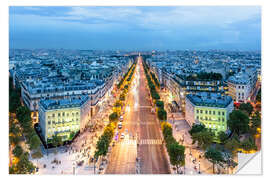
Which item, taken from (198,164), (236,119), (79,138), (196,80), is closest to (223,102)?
(236,119)

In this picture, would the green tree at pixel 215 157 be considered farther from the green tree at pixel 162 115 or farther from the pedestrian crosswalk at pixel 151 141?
the green tree at pixel 162 115

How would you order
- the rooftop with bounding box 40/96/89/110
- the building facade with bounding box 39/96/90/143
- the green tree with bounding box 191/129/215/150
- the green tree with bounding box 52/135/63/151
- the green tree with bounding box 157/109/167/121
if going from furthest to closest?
the green tree with bounding box 157/109/167/121, the rooftop with bounding box 40/96/89/110, the building facade with bounding box 39/96/90/143, the green tree with bounding box 52/135/63/151, the green tree with bounding box 191/129/215/150

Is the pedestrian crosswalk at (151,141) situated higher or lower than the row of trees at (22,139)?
lower

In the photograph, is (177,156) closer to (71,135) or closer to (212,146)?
(212,146)

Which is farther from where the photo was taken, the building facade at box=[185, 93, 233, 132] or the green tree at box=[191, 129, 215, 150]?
the building facade at box=[185, 93, 233, 132]

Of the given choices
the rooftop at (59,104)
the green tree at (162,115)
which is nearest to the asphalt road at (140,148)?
the green tree at (162,115)

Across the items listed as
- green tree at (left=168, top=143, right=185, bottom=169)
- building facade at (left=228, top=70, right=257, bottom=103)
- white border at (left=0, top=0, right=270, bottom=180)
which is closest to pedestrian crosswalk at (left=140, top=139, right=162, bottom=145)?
green tree at (left=168, top=143, right=185, bottom=169)

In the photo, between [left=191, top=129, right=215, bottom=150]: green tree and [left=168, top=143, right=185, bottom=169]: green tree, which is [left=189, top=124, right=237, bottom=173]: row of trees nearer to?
[left=191, top=129, right=215, bottom=150]: green tree

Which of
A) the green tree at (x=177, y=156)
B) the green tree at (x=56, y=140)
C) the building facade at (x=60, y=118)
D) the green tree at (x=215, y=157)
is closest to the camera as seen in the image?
the green tree at (x=215, y=157)
